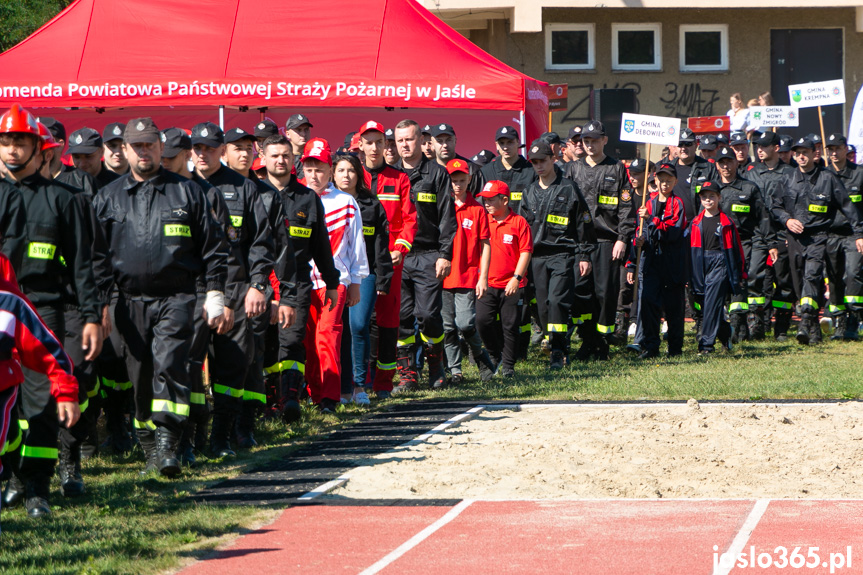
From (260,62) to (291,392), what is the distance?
28.2 ft

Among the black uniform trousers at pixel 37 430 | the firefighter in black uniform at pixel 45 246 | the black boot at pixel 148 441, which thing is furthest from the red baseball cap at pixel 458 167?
the black uniform trousers at pixel 37 430

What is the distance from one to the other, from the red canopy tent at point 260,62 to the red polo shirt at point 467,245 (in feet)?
14.0

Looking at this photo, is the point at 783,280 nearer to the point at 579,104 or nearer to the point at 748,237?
the point at 748,237

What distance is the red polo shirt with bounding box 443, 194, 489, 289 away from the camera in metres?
12.1

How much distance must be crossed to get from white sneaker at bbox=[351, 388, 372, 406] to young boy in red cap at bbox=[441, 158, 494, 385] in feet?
4.67

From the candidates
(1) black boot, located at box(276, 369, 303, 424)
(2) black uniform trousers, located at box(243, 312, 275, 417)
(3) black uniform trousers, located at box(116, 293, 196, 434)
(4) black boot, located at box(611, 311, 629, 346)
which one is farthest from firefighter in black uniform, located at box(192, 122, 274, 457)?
(4) black boot, located at box(611, 311, 629, 346)

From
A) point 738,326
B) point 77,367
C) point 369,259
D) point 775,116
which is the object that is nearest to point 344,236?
point 369,259

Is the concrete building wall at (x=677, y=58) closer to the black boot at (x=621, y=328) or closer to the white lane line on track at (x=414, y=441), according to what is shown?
the black boot at (x=621, y=328)

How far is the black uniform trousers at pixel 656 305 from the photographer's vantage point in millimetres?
13906

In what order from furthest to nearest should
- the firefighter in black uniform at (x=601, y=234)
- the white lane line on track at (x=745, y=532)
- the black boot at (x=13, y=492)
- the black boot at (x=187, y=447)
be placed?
the firefighter in black uniform at (x=601, y=234), the black boot at (x=187, y=447), the black boot at (x=13, y=492), the white lane line on track at (x=745, y=532)

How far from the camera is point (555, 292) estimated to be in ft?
42.7

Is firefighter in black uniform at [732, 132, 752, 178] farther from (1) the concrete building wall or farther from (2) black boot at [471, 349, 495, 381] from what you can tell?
(1) the concrete building wall

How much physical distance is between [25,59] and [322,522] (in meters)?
12.8

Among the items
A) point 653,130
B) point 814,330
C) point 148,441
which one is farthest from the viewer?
point 653,130
